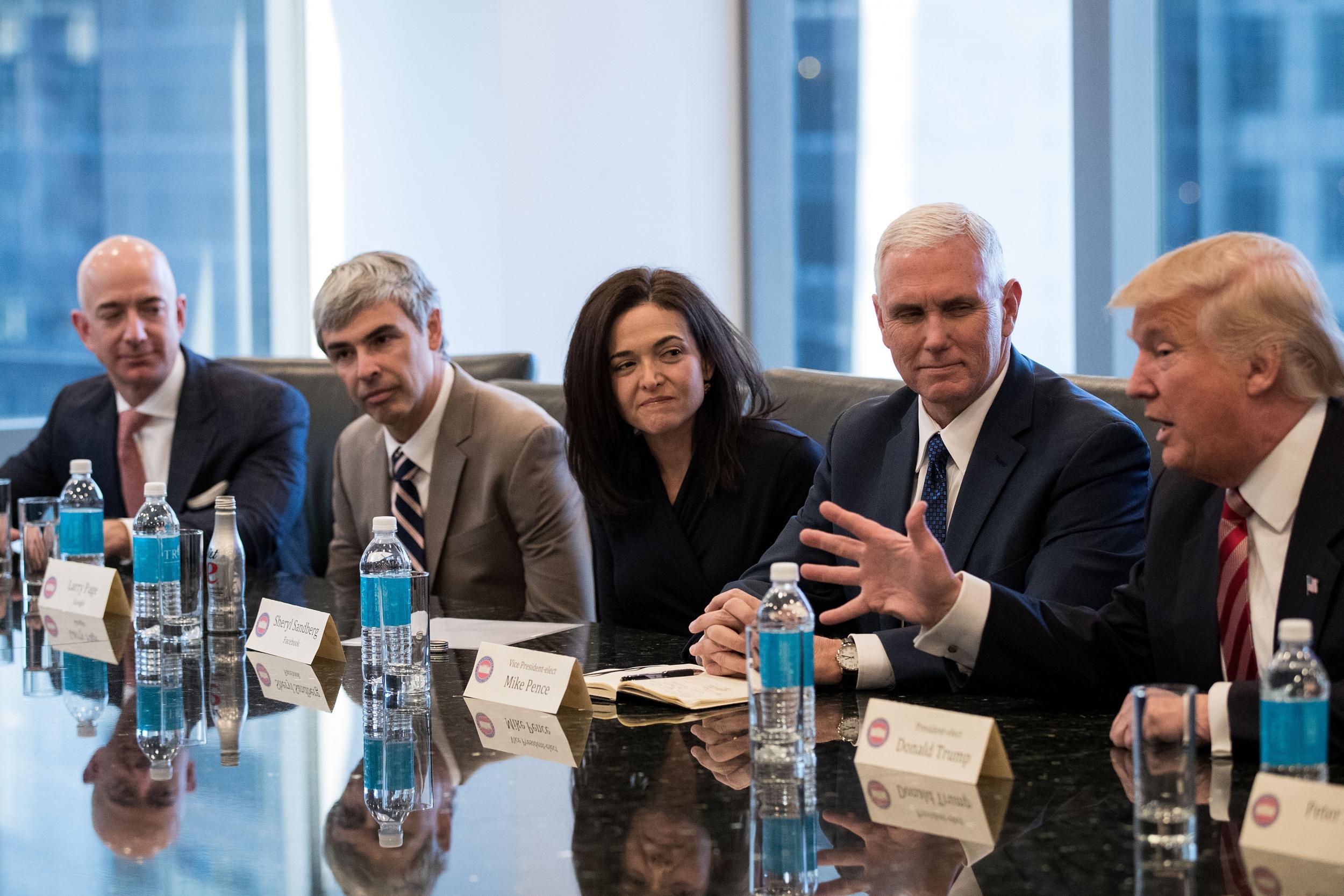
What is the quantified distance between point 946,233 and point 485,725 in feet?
3.69

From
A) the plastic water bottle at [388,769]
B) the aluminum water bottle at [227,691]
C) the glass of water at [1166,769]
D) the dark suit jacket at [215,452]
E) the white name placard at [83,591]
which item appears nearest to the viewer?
the glass of water at [1166,769]

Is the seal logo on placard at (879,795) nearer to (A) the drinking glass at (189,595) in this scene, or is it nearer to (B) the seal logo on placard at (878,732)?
(B) the seal logo on placard at (878,732)

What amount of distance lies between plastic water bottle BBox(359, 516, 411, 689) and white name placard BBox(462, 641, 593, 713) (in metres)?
0.12

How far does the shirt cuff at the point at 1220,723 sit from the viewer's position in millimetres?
1566

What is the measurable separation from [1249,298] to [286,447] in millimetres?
2771

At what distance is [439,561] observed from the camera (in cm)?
325

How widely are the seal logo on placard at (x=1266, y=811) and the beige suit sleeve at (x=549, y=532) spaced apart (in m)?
2.01

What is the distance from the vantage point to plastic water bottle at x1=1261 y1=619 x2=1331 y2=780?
131cm

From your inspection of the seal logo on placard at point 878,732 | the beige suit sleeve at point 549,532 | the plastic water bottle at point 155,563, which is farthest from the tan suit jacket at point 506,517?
the seal logo on placard at point 878,732

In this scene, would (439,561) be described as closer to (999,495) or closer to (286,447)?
(286,447)

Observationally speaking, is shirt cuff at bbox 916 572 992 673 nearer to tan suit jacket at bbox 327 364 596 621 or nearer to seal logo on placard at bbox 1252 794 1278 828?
seal logo on placard at bbox 1252 794 1278 828

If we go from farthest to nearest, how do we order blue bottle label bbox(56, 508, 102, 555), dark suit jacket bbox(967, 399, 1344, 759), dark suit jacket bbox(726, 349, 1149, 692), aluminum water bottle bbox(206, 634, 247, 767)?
blue bottle label bbox(56, 508, 102, 555), dark suit jacket bbox(726, 349, 1149, 692), aluminum water bottle bbox(206, 634, 247, 767), dark suit jacket bbox(967, 399, 1344, 759)

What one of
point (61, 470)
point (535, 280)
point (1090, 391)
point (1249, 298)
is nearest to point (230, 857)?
point (1249, 298)

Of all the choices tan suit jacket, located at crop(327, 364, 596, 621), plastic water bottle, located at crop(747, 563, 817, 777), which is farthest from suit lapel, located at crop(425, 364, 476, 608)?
plastic water bottle, located at crop(747, 563, 817, 777)
